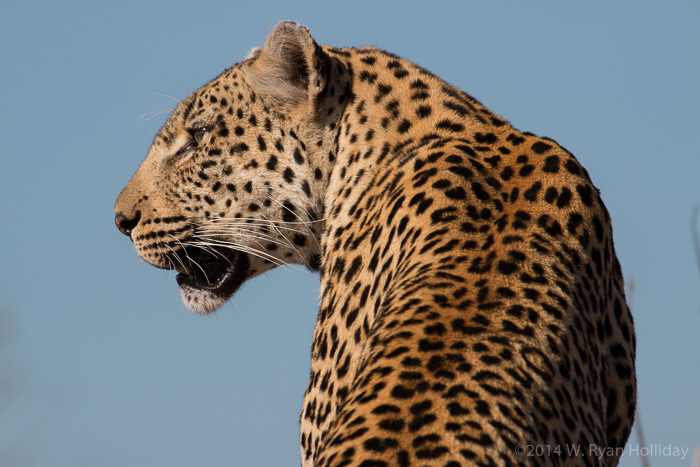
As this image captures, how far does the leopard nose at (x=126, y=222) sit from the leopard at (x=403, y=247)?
2 centimetres

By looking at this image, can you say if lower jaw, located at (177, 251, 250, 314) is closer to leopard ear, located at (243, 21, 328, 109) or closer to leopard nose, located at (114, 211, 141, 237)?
leopard nose, located at (114, 211, 141, 237)

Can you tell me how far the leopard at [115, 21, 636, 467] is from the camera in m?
5.07

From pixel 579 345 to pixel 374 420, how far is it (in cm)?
176

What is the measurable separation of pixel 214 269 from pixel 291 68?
2.19 metres

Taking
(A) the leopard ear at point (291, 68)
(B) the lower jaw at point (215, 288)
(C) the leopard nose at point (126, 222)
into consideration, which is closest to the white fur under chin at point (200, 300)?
(B) the lower jaw at point (215, 288)

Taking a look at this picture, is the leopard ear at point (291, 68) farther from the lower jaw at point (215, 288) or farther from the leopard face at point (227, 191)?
the lower jaw at point (215, 288)

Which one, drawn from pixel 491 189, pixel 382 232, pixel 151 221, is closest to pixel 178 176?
pixel 151 221

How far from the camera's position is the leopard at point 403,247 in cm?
507

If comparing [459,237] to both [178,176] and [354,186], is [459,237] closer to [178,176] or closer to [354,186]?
[354,186]

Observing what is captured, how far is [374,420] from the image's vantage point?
486 centimetres

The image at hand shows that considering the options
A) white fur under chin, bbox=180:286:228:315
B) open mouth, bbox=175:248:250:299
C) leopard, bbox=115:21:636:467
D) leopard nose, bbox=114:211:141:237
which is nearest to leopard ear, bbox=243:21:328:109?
leopard, bbox=115:21:636:467

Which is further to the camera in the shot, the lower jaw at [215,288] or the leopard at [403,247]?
the lower jaw at [215,288]

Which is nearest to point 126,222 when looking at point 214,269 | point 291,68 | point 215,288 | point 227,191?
point 214,269

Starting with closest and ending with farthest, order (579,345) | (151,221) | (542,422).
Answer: (542,422)
(579,345)
(151,221)
